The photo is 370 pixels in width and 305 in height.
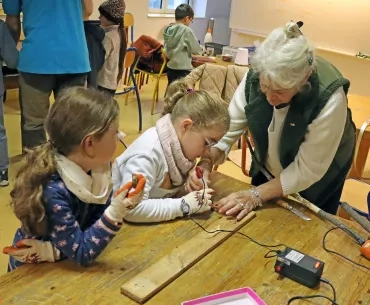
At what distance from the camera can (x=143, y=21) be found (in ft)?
19.8

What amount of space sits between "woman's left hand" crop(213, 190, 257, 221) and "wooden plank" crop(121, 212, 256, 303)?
0.04 m

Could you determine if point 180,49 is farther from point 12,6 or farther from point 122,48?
point 12,6

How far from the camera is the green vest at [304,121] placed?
141 centimetres

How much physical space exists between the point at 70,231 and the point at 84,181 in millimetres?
119

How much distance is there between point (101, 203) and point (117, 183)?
0.81 ft

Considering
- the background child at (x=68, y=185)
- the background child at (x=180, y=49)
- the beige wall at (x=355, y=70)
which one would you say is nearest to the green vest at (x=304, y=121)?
the background child at (x=68, y=185)

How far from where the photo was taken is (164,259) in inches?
43.9

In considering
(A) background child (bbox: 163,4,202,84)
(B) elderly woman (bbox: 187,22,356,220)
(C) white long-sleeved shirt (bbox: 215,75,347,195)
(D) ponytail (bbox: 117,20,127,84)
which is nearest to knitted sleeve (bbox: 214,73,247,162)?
(B) elderly woman (bbox: 187,22,356,220)

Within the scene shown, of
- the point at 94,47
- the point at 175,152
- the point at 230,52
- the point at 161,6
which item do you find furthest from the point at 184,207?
the point at 161,6

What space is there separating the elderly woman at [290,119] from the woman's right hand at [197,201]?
0.05 metres

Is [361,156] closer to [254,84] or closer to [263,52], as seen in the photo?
[254,84]

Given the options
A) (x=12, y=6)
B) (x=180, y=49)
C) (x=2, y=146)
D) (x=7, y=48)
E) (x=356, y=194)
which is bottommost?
(x=2, y=146)

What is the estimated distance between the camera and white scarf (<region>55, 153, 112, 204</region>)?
1034 mm

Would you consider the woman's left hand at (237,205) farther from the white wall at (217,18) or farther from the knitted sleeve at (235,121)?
the white wall at (217,18)
